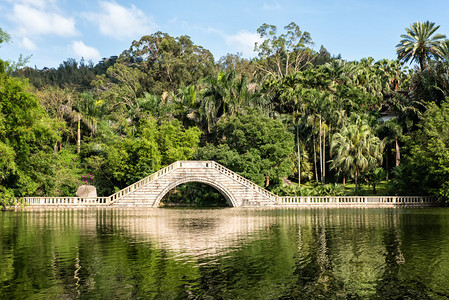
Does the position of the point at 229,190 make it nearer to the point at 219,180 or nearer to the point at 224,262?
the point at 219,180

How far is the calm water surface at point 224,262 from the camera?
11516 millimetres

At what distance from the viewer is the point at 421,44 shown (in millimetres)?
58156

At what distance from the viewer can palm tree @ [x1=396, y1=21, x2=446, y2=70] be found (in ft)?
189

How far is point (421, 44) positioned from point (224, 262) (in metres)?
52.1

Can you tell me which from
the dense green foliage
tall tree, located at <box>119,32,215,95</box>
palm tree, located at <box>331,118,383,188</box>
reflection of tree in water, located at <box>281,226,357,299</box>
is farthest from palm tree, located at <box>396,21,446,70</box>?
reflection of tree in water, located at <box>281,226,357,299</box>

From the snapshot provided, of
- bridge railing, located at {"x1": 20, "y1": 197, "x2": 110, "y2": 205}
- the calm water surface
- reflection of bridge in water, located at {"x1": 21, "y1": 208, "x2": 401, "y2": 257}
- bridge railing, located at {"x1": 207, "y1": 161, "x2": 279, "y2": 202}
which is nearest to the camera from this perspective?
the calm water surface

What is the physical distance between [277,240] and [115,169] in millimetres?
31183

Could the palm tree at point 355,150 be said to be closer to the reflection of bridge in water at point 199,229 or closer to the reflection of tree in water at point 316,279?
the reflection of bridge in water at point 199,229

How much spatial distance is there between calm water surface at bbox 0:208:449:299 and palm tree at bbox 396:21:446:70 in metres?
39.5

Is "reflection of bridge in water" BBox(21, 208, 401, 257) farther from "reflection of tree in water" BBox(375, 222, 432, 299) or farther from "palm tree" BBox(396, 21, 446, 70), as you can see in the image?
"palm tree" BBox(396, 21, 446, 70)

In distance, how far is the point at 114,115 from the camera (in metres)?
62.2

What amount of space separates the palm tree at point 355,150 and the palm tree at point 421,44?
15.4 metres

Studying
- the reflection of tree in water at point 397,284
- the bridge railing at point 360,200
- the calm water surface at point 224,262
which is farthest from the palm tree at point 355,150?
the reflection of tree in water at point 397,284

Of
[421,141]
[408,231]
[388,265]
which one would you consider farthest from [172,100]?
[388,265]
